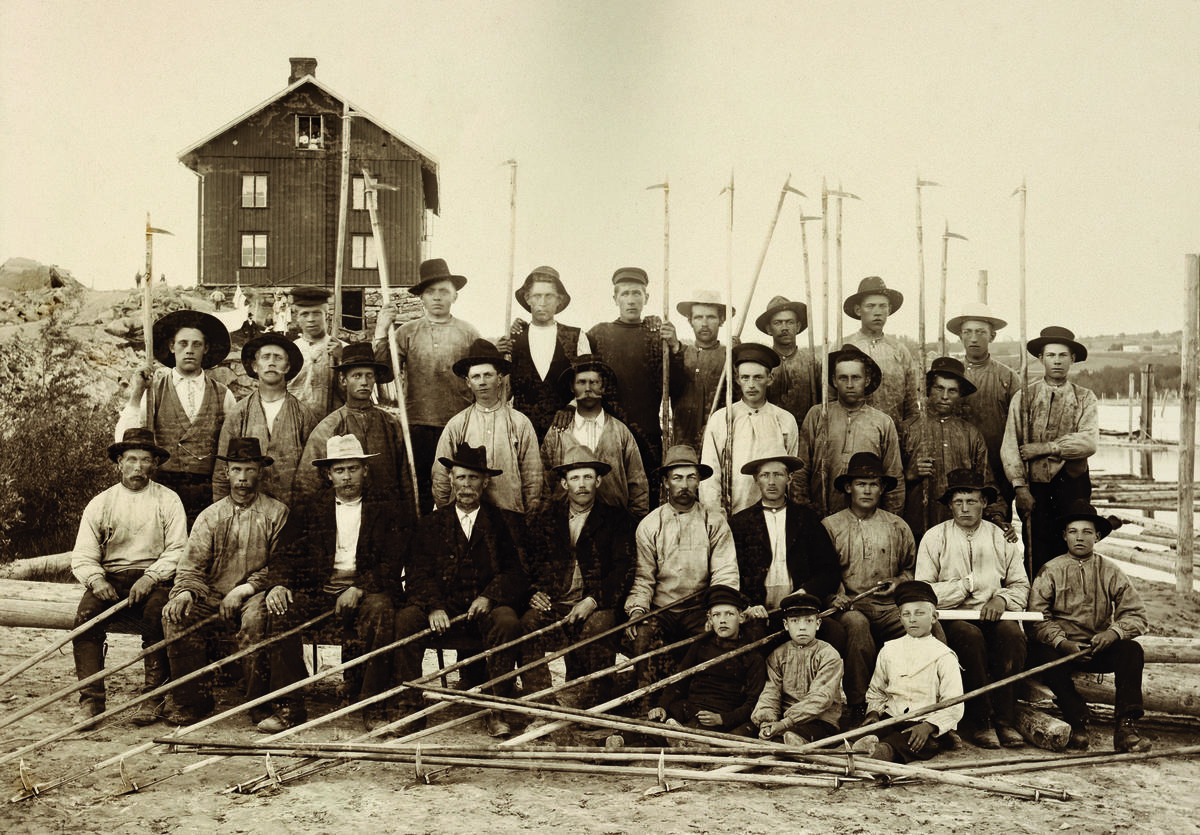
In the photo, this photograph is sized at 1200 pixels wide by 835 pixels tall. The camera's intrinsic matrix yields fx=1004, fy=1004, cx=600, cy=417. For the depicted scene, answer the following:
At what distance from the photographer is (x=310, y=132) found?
54.5 feet

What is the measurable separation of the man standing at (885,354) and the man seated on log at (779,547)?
1430mm

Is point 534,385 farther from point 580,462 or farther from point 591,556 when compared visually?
point 591,556

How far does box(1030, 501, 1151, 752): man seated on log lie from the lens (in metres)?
5.97

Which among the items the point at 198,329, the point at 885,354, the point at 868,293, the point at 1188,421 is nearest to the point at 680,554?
the point at 885,354

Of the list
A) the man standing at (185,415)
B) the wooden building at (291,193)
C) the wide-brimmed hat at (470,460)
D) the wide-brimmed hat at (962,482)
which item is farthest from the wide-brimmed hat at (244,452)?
the wooden building at (291,193)

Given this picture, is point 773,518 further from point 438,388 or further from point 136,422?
point 136,422

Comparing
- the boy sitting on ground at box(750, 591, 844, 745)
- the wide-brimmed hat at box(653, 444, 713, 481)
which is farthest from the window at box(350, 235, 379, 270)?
the boy sitting on ground at box(750, 591, 844, 745)

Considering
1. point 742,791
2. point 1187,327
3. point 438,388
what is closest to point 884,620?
point 742,791

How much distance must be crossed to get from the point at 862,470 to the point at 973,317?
2.05m

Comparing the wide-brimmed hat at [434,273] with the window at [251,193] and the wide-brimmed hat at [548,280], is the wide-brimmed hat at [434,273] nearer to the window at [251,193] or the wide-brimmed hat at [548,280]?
the wide-brimmed hat at [548,280]

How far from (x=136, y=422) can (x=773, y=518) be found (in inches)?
172

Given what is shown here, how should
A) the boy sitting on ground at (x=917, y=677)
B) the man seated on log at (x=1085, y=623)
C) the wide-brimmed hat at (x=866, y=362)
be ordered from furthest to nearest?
1. the wide-brimmed hat at (x=866, y=362)
2. the man seated on log at (x=1085, y=623)
3. the boy sitting on ground at (x=917, y=677)

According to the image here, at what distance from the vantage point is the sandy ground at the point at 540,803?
15.5 ft

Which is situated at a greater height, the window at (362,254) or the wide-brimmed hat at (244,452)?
the window at (362,254)
